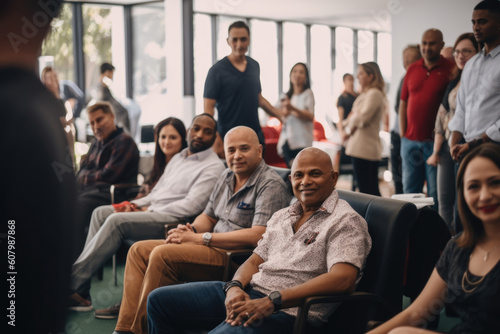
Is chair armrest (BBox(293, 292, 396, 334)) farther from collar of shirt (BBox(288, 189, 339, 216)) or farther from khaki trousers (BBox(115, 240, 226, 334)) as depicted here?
khaki trousers (BBox(115, 240, 226, 334))

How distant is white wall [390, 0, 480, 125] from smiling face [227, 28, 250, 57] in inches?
156

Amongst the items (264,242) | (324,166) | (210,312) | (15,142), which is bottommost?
(210,312)

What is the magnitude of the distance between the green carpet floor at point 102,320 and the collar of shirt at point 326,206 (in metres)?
1.06

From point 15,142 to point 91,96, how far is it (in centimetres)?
911

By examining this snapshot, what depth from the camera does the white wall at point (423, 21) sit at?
696cm

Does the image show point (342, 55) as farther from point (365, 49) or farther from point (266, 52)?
point (266, 52)

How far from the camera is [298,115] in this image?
504cm

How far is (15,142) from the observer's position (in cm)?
62

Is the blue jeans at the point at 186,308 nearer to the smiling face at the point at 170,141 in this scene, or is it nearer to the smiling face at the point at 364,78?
the smiling face at the point at 170,141

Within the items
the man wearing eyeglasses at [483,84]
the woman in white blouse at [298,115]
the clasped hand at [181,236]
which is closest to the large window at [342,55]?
the woman in white blouse at [298,115]

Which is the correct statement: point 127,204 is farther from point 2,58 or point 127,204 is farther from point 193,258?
point 2,58

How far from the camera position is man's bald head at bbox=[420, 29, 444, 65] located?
3715 millimetres

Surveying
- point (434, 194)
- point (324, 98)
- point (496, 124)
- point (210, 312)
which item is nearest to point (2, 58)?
point (210, 312)

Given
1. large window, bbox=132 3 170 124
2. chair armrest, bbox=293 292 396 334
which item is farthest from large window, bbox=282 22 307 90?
chair armrest, bbox=293 292 396 334
